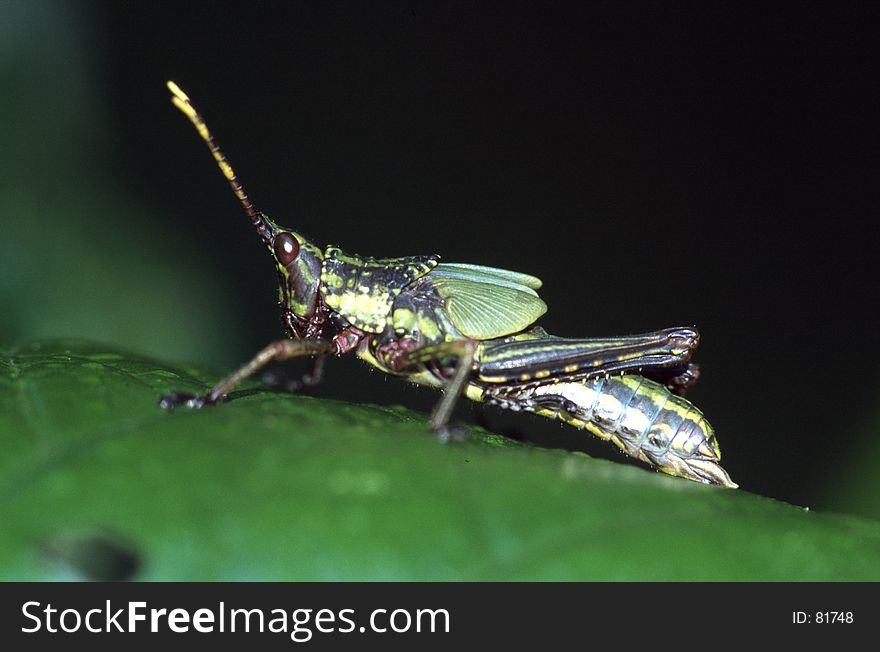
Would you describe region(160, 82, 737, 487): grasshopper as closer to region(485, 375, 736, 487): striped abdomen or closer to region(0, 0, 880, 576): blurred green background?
region(485, 375, 736, 487): striped abdomen

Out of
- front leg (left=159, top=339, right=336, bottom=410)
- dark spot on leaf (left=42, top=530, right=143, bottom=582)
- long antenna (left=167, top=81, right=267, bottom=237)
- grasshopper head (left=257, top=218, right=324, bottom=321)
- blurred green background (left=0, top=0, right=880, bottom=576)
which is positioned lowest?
dark spot on leaf (left=42, top=530, right=143, bottom=582)

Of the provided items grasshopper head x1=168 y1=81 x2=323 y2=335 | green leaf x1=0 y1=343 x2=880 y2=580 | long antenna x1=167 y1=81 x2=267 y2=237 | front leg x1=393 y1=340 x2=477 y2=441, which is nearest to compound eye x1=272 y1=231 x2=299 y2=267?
grasshopper head x1=168 y1=81 x2=323 y2=335

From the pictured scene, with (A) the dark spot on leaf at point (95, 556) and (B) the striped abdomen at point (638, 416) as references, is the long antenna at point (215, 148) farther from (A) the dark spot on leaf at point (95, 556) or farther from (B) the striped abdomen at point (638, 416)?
(A) the dark spot on leaf at point (95, 556)

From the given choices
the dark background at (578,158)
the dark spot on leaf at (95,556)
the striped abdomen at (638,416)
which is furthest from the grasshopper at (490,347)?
the dark background at (578,158)

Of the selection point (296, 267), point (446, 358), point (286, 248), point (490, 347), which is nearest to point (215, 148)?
point (286, 248)
